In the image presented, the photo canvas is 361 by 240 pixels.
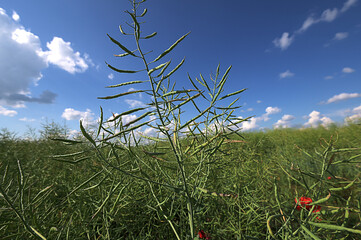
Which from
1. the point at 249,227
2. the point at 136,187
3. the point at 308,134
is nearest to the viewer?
the point at 249,227

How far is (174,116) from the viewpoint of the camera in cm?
47

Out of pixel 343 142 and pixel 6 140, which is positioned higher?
pixel 6 140

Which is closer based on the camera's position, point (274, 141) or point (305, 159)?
point (305, 159)

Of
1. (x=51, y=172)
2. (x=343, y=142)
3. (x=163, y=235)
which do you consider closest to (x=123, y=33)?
(x=163, y=235)

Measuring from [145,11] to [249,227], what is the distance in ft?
2.48

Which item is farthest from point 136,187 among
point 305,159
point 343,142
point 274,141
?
point 343,142

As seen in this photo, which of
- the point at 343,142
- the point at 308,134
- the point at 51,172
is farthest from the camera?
the point at 308,134

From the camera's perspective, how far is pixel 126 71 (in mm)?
301

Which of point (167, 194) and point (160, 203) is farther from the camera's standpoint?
point (167, 194)

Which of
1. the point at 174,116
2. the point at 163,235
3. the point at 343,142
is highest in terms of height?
the point at 174,116

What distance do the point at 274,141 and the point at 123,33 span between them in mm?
2611

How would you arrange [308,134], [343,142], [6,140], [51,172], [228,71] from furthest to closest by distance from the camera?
[308,134]
[343,142]
[6,140]
[51,172]
[228,71]

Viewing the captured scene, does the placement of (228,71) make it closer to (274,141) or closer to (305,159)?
(305,159)

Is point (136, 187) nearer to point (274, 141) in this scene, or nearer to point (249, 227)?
point (249, 227)
